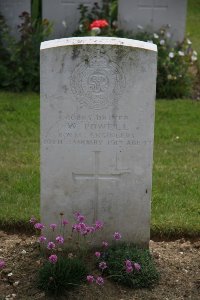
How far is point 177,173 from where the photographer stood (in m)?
6.77

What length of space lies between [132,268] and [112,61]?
56.1 inches

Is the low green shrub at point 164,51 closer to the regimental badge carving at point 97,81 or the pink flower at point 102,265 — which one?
the regimental badge carving at point 97,81

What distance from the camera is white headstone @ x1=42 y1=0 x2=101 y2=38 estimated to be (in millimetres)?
10531

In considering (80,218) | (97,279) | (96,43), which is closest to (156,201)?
(80,218)

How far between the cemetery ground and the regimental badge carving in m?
1.28

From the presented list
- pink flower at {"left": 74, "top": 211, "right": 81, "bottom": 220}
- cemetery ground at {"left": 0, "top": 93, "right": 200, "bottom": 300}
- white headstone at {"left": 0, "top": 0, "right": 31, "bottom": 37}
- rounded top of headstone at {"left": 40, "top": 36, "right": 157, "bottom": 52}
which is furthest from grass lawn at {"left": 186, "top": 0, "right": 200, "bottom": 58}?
pink flower at {"left": 74, "top": 211, "right": 81, "bottom": 220}

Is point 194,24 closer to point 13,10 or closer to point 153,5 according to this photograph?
point 153,5

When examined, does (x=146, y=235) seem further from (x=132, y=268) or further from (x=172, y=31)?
A: (x=172, y=31)

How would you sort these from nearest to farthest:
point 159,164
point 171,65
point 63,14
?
point 159,164, point 171,65, point 63,14

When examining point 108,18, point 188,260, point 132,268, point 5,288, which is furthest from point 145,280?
point 108,18

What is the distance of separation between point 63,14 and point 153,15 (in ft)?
4.62

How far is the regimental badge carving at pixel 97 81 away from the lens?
15.3 feet

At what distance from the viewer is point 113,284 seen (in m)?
4.72

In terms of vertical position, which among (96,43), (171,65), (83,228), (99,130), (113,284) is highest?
(96,43)
